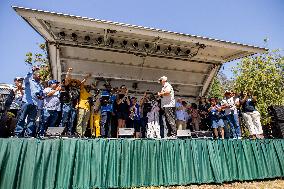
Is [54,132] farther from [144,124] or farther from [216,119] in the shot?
[216,119]

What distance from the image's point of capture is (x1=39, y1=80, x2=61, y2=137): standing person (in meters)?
7.20

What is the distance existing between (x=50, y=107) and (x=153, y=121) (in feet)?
11.4

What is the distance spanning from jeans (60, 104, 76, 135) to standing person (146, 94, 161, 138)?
2591 millimetres

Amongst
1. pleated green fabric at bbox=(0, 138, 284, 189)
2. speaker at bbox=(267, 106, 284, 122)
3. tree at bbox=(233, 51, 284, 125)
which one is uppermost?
tree at bbox=(233, 51, 284, 125)

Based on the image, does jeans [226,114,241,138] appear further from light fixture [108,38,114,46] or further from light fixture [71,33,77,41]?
light fixture [71,33,77,41]

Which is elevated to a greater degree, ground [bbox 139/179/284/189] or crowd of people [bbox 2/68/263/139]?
crowd of people [bbox 2/68/263/139]

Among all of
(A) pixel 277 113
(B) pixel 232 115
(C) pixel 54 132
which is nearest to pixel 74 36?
(C) pixel 54 132

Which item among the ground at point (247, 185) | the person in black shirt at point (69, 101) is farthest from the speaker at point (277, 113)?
the person in black shirt at point (69, 101)

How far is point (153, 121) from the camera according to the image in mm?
8734

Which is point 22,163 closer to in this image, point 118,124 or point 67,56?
point 118,124

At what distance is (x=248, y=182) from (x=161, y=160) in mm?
2655

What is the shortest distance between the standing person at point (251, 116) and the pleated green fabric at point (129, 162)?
1340mm

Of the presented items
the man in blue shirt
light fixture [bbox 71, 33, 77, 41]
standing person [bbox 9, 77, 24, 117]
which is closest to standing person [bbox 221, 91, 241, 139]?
the man in blue shirt

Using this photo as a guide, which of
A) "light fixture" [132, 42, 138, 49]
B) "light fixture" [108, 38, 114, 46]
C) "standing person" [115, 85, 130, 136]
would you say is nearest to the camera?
"standing person" [115, 85, 130, 136]
